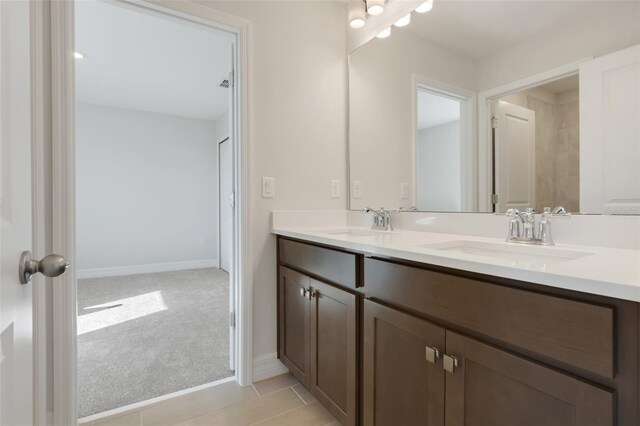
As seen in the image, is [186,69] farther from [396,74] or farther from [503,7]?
[503,7]

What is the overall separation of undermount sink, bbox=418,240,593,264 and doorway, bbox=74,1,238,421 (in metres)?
1.22

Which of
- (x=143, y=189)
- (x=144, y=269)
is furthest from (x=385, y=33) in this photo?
(x=144, y=269)

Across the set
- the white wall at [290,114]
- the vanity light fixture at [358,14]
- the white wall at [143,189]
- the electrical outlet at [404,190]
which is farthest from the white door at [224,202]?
the electrical outlet at [404,190]

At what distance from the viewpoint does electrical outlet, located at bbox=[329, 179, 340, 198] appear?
208cm

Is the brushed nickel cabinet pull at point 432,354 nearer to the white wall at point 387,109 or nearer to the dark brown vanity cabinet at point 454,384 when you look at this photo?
the dark brown vanity cabinet at point 454,384

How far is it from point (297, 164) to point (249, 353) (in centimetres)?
112

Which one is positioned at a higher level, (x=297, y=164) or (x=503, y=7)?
(x=503, y=7)

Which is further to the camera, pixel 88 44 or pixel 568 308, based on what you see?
pixel 88 44

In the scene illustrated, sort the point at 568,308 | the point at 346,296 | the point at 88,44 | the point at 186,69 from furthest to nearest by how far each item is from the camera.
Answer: the point at 186,69 → the point at 88,44 → the point at 346,296 → the point at 568,308

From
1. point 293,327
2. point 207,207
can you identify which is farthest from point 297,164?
point 207,207

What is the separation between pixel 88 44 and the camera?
2.70 metres

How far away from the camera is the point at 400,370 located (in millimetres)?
1032

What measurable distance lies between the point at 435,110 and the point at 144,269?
453 centimetres

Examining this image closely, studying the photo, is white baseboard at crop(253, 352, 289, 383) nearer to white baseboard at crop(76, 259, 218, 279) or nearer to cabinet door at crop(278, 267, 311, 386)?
cabinet door at crop(278, 267, 311, 386)
